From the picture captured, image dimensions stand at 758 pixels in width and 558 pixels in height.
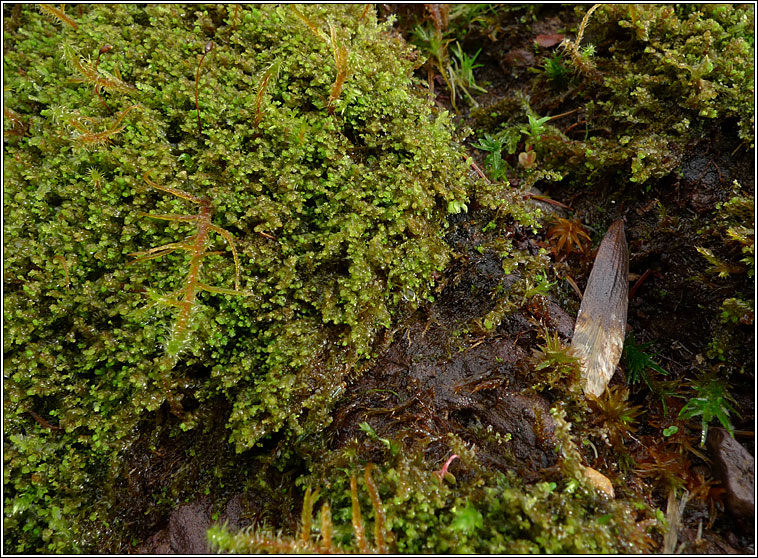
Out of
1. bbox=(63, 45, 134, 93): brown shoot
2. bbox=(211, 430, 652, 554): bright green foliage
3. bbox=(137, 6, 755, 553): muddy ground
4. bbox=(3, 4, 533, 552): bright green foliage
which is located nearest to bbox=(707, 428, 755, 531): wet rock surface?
bbox=(137, 6, 755, 553): muddy ground

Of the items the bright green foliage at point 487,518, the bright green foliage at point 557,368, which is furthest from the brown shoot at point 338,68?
the bright green foliage at point 487,518

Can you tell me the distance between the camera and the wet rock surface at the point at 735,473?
1.72 meters

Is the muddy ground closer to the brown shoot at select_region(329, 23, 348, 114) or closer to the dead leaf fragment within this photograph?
the dead leaf fragment

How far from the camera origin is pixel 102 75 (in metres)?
2.22

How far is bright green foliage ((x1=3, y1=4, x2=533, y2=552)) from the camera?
6.49ft

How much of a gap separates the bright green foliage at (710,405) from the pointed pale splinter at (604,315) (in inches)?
12.7

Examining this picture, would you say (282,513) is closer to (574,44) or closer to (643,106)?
(643,106)

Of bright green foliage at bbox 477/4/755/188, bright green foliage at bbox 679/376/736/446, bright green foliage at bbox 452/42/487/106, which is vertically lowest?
bright green foliage at bbox 679/376/736/446

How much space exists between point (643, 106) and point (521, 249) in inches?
40.4

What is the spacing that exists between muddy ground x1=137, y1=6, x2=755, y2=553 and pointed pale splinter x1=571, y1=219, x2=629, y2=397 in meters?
0.06

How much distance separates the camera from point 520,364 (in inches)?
79.3

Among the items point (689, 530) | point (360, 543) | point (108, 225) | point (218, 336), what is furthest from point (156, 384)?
point (689, 530)

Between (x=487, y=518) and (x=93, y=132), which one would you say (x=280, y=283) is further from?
(x=487, y=518)

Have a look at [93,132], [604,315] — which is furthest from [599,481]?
[93,132]
